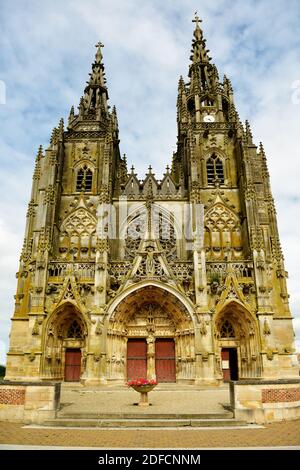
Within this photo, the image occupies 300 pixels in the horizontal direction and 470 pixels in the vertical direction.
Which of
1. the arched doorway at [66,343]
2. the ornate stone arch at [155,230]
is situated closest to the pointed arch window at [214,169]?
the ornate stone arch at [155,230]

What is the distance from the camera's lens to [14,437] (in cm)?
746

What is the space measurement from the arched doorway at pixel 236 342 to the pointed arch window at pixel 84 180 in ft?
42.5

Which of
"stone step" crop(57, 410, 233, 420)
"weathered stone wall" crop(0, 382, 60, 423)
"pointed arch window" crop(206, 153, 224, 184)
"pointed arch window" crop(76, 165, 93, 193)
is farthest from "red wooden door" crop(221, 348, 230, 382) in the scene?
"pointed arch window" crop(76, 165, 93, 193)

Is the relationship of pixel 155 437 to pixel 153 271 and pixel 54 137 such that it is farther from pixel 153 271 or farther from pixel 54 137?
pixel 54 137

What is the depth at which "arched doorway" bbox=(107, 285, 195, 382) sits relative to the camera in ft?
63.2

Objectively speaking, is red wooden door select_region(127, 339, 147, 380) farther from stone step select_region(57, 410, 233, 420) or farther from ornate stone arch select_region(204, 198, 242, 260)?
stone step select_region(57, 410, 233, 420)

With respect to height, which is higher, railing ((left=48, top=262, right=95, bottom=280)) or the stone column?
railing ((left=48, top=262, right=95, bottom=280))

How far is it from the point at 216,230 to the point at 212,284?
4.64m

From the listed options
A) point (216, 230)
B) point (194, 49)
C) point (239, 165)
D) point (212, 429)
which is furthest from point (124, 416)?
point (194, 49)

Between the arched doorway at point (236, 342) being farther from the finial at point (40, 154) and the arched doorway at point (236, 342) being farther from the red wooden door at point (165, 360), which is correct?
the finial at point (40, 154)

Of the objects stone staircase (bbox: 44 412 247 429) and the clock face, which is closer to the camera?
stone staircase (bbox: 44 412 247 429)

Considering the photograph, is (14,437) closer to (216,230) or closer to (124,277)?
(124,277)

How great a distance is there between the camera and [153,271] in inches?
804

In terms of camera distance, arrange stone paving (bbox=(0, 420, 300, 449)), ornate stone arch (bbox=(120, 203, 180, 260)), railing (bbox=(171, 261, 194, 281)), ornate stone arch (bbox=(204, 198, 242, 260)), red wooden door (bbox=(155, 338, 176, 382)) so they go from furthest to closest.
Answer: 1. ornate stone arch (bbox=(120, 203, 180, 260))
2. ornate stone arch (bbox=(204, 198, 242, 260))
3. railing (bbox=(171, 261, 194, 281))
4. red wooden door (bbox=(155, 338, 176, 382))
5. stone paving (bbox=(0, 420, 300, 449))
